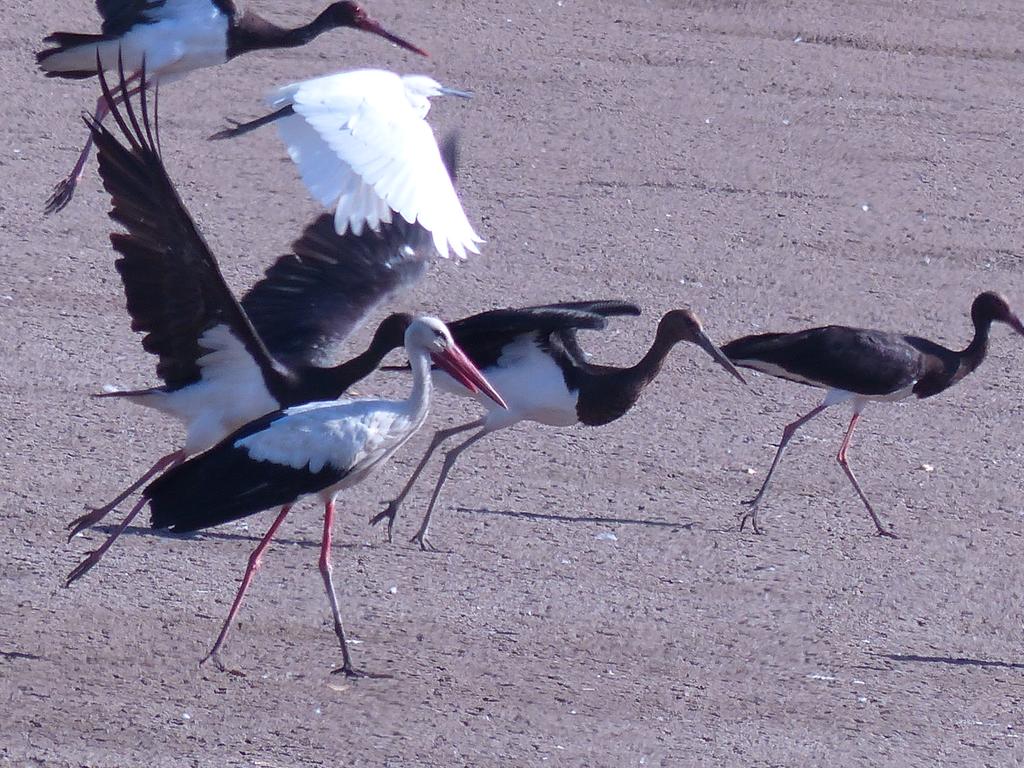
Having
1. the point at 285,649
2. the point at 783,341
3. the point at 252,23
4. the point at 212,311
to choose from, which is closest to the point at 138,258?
the point at 212,311

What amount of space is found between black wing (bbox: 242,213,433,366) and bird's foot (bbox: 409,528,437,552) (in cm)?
82

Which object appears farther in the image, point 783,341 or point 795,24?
point 795,24

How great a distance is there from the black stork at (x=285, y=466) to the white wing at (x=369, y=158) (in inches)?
33.2

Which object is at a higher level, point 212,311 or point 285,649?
point 212,311

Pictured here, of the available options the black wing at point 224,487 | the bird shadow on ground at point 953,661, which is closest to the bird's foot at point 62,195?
the black wing at point 224,487

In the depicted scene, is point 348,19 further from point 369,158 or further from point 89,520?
point 89,520

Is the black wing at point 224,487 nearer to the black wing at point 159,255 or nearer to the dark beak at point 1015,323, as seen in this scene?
the black wing at point 159,255

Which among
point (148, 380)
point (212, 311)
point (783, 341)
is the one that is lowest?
point (148, 380)

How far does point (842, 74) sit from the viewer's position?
47.7ft

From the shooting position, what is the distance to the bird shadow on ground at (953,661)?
7.07 meters

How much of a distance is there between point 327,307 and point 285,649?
181 cm

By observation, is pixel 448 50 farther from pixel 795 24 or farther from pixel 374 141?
pixel 374 141

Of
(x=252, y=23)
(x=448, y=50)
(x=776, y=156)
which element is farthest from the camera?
(x=448, y=50)

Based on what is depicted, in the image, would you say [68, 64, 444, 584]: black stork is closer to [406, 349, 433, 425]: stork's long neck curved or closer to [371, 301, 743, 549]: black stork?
[406, 349, 433, 425]: stork's long neck curved
